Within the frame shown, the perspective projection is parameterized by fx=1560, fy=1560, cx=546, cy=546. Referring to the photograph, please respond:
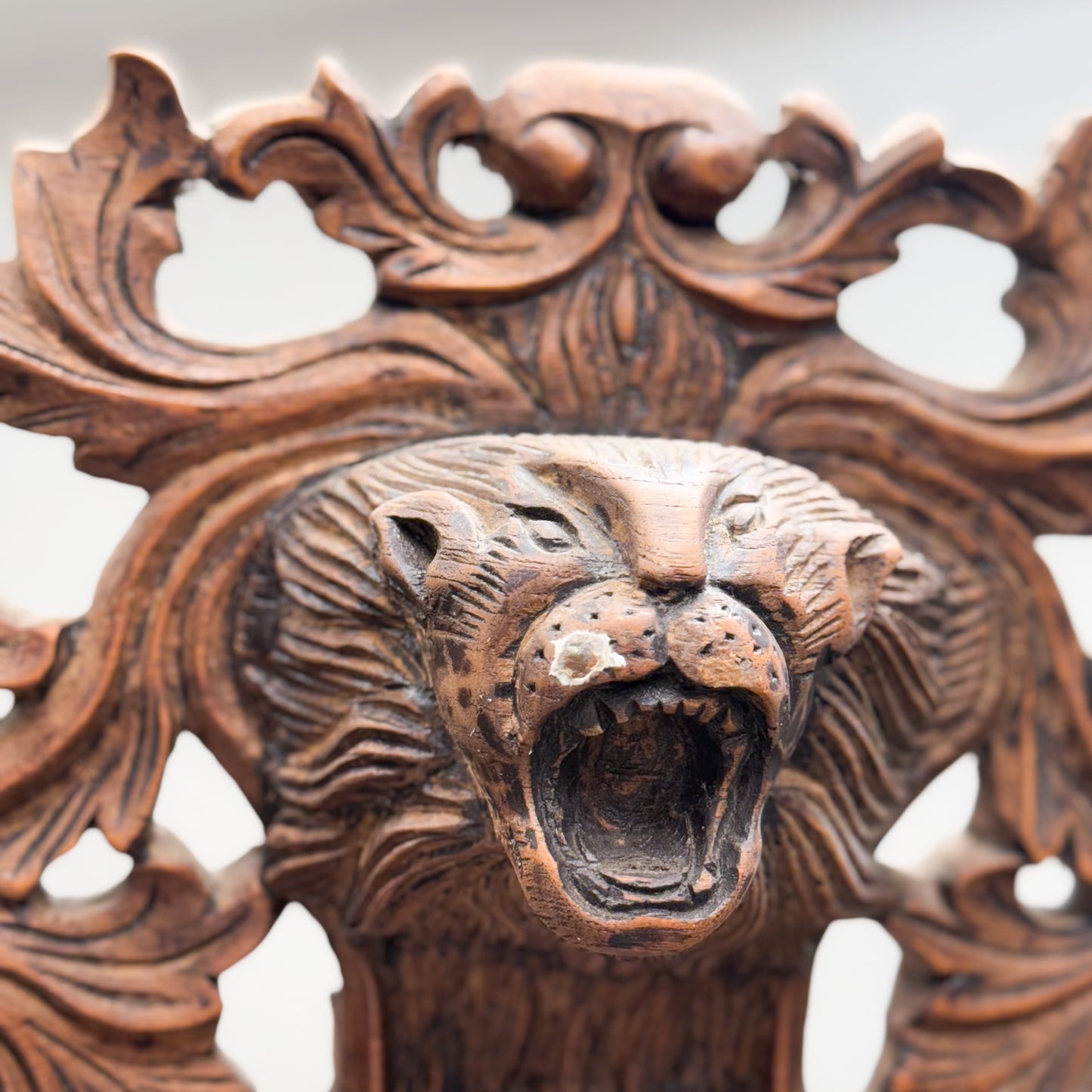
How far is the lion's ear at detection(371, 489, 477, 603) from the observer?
0.62m

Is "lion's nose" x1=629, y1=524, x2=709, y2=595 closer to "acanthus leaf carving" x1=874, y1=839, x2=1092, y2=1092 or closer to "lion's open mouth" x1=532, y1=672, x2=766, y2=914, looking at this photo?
"lion's open mouth" x1=532, y1=672, x2=766, y2=914

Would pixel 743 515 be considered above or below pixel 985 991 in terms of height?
above

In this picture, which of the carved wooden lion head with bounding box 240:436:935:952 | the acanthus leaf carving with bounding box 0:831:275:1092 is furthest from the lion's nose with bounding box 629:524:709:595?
the acanthus leaf carving with bounding box 0:831:275:1092

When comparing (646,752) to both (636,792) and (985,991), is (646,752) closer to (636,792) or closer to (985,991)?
(636,792)

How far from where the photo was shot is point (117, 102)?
693 mm

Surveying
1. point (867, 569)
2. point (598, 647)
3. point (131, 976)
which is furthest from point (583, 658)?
point (131, 976)

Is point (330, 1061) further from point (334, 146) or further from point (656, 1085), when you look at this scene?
point (334, 146)

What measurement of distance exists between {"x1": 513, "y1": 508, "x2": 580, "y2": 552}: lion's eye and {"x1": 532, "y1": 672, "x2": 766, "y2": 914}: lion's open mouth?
0.19 feet

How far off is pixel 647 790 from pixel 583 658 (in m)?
0.08

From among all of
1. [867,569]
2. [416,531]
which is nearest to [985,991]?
[867,569]

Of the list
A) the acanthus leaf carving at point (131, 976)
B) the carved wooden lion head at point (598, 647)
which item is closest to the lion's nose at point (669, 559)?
the carved wooden lion head at point (598, 647)

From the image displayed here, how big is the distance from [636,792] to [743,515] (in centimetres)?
12

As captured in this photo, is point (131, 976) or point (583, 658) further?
point (131, 976)

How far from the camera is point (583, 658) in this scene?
0.57 metres
